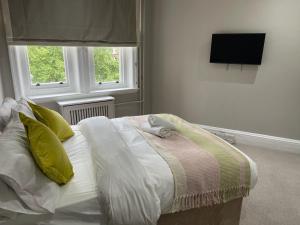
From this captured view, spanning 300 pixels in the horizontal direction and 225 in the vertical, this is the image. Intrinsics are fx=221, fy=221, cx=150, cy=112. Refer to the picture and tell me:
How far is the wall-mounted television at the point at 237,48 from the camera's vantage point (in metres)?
2.98

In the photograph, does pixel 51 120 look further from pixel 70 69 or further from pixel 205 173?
pixel 70 69

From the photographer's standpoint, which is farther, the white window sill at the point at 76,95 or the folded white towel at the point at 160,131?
the white window sill at the point at 76,95

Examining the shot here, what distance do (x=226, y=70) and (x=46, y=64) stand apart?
261cm

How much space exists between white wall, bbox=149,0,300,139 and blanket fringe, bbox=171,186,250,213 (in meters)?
1.96

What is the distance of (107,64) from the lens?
358cm

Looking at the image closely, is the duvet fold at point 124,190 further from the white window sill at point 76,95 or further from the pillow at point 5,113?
the white window sill at point 76,95

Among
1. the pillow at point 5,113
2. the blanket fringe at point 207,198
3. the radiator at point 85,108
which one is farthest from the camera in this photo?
the radiator at point 85,108

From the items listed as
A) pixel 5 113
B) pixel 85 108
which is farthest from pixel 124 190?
pixel 85 108

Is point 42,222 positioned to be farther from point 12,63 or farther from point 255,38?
point 255,38

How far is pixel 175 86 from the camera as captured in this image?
12.5 ft

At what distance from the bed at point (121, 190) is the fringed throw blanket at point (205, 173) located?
0.14ft

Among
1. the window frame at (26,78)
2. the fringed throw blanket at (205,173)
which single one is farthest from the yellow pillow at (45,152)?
the window frame at (26,78)

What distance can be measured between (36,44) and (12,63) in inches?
15.0

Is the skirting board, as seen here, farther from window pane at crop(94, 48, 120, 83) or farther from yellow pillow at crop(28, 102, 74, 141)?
yellow pillow at crop(28, 102, 74, 141)
